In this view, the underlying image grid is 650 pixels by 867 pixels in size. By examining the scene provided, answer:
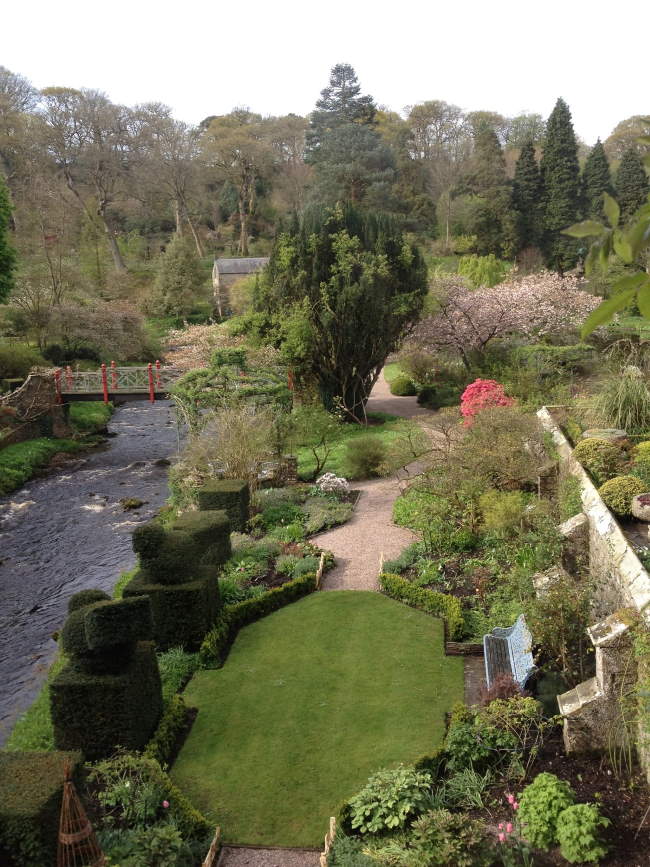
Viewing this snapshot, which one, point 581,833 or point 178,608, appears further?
point 178,608

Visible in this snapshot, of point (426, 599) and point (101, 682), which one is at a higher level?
point (101, 682)

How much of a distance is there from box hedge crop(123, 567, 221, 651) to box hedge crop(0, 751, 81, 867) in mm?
4164

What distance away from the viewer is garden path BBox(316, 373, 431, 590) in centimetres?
1429

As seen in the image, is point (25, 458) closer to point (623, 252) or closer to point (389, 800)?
point (389, 800)

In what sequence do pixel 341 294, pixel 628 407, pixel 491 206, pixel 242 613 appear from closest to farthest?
pixel 242 613, pixel 628 407, pixel 341 294, pixel 491 206

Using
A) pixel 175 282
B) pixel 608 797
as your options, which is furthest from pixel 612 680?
pixel 175 282

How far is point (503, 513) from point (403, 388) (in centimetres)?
1935

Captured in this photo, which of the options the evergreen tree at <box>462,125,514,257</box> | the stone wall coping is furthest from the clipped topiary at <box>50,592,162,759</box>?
the evergreen tree at <box>462,125,514,257</box>

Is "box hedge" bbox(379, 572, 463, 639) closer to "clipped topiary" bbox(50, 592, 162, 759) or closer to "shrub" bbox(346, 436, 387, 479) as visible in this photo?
"clipped topiary" bbox(50, 592, 162, 759)

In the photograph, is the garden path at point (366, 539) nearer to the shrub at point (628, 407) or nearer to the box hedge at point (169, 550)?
the box hedge at point (169, 550)

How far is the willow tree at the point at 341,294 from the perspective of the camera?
24.8 meters

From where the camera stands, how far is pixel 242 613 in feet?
41.3

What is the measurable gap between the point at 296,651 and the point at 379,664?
144 cm

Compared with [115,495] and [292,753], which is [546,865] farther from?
[115,495]
